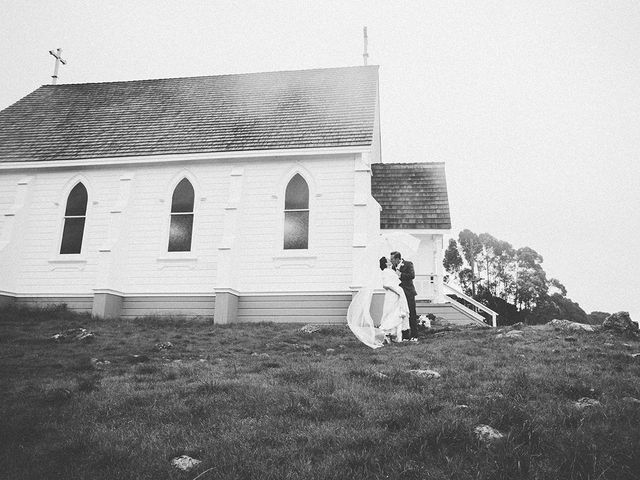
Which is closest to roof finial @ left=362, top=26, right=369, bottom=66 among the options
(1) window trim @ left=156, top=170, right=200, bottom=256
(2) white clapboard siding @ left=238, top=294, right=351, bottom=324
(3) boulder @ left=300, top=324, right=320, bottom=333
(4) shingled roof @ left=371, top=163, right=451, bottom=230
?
(4) shingled roof @ left=371, top=163, right=451, bottom=230

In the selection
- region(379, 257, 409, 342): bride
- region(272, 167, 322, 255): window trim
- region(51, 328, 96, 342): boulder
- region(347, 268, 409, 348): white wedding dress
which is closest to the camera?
region(347, 268, 409, 348): white wedding dress

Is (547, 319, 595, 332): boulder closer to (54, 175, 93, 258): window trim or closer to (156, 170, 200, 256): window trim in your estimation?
(156, 170, 200, 256): window trim

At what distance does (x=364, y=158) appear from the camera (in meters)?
17.5

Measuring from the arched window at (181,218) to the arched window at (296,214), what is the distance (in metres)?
3.73

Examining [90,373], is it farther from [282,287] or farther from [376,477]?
[282,287]

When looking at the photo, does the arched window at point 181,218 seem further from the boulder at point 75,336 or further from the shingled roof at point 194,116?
the boulder at point 75,336

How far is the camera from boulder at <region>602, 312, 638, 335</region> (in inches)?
487

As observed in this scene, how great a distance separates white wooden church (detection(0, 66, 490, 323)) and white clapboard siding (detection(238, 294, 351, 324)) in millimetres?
38

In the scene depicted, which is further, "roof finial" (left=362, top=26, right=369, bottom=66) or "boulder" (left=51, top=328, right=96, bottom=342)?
"roof finial" (left=362, top=26, right=369, bottom=66)

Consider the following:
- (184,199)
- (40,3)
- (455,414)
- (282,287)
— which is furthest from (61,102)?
(455,414)

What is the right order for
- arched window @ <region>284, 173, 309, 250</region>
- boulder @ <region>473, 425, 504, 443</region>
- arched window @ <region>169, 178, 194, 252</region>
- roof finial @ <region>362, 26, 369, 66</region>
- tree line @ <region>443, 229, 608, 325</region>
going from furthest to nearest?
tree line @ <region>443, 229, 608, 325</region>, roof finial @ <region>362, 26, 369, 66</region>, arched window @ <region>169, 178, 194, 252</region>, arched window @ <region>284, 173, 309, 250</region>, boulder @ <region>473, 425, 504, 443</region>

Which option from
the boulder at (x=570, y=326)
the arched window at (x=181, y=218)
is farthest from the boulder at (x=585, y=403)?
the arched window at (x=181, y=218)

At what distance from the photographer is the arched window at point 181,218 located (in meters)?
18.5

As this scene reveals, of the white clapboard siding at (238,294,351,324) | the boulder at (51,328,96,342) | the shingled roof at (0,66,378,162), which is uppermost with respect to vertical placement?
the shingled roof at (0,66,378,162)
